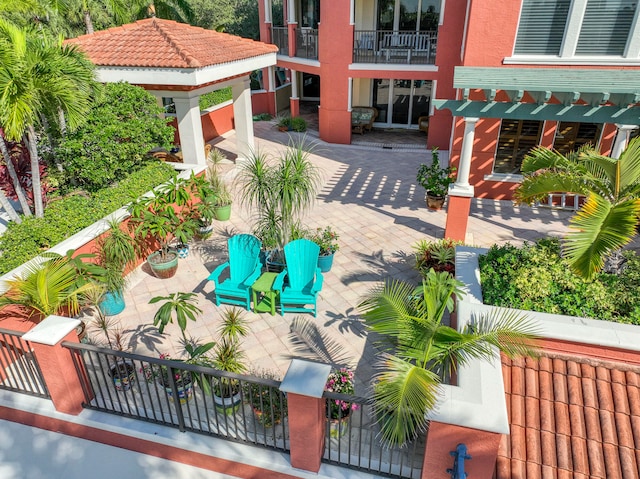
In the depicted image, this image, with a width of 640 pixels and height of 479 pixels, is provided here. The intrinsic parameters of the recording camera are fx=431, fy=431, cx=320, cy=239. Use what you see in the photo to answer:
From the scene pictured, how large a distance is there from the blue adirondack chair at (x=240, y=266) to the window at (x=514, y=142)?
6909 millimetres

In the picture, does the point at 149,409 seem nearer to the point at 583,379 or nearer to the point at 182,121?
the point at 583,379

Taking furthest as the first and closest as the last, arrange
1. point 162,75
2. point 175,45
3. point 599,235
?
point 175,45, point 162,75, point 599,235

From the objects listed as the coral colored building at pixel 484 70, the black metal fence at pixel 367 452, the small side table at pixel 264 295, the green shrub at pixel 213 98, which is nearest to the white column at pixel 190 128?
the small side table at pixel 264 295

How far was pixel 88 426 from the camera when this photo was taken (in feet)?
15.8

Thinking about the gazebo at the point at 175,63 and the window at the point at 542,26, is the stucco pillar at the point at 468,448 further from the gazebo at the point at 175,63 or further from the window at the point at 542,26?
the window at the point at 542,26

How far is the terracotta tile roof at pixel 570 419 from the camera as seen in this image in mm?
4012

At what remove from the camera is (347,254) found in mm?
8883

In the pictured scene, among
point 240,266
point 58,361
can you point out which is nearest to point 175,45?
point 240,266

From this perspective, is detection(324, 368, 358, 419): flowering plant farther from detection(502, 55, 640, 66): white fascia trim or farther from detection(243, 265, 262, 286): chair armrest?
detection(502, 55, 640, 66): white fascia trim

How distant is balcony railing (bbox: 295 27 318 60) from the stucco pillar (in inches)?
591

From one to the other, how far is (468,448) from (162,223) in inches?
243

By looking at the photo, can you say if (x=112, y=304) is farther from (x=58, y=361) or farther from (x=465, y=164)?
(x=465, y=164)

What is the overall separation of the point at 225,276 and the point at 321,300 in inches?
77.7

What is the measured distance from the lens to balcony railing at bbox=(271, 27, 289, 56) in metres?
17.6
